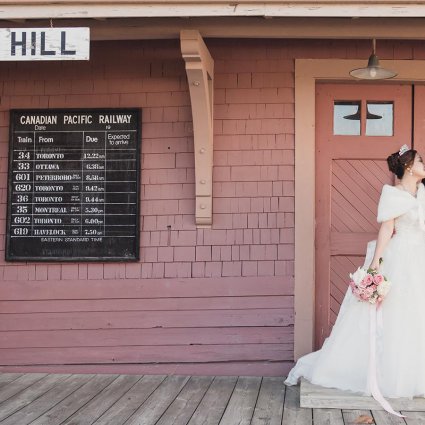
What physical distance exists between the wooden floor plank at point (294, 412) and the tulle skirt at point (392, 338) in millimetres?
220

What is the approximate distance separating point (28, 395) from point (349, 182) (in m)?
3.30

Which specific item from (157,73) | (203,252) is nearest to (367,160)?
(203,252)

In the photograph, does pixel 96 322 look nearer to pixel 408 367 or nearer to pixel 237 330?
pixel 237 330

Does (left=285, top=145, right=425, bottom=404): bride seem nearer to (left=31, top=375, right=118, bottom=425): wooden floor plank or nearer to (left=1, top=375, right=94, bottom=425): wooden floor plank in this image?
(left=31, top=375, right=118, bottom=425): wooden floor plank

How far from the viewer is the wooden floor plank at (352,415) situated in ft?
14.5

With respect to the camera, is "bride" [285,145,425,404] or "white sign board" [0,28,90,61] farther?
"bride" [285,145,425,404]

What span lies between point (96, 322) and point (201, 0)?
2.98m

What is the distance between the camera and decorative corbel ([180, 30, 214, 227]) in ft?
17.0

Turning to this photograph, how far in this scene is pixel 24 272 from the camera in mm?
6004

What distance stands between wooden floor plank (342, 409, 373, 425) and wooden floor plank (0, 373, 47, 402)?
2610mm

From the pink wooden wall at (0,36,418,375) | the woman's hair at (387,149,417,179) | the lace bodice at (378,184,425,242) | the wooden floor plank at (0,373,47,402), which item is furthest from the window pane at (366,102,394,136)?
the wooden floor plank at (0,373,47,402)

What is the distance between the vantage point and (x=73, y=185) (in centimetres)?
598

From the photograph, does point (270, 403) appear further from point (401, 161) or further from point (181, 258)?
point (401, 161)

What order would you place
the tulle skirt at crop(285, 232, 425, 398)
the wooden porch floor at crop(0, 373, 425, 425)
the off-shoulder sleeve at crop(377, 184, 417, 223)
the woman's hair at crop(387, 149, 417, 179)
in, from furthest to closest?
the woman's hair at crop(387, 149, 417, 179) < the off-shoulder sleeve at crop(377, 184, 417, 223) < the tulle skirt at crop(285, 232, 425, 398) < the wooden porch floor at crop(0, 373, 425, 425)
